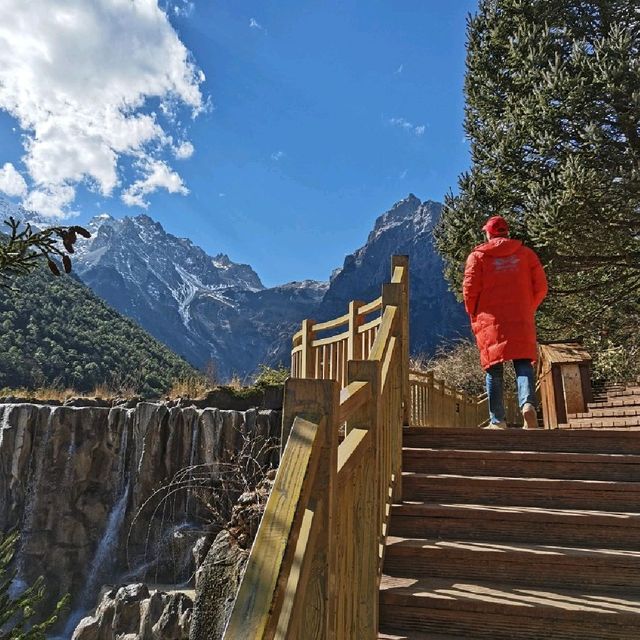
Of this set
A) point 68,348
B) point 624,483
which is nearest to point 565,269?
point 624,483

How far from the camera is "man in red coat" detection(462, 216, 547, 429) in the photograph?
4.59 m

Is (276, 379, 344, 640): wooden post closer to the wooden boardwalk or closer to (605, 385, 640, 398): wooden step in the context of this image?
the wooden boardwalk

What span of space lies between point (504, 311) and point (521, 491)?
1.68 m

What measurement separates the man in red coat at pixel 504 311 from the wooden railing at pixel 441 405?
0.99 m

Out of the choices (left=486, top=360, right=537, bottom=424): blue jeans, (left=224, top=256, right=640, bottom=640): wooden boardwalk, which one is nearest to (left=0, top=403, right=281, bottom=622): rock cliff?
(left=486, top=360, right=537, bottom=424): blue jeans

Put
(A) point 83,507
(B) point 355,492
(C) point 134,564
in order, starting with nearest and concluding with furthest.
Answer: (B) point 355,492 < (C) point 134,564 < (A) point 83,507

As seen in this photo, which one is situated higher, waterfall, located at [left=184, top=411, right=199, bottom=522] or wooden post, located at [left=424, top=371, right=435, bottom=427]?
wooden post, located at [left=424, top=371, right=435, bottom=427]

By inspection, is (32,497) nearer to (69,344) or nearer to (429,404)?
(429,404)

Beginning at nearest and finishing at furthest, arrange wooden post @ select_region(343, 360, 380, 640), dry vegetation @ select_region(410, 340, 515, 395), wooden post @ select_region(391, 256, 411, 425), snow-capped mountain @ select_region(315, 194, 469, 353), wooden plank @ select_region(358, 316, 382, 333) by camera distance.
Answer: wooden post @ select_region(343, 360, 380, 640) < wooden post @ select_region(391, 256, 411, 425) < wooden plank @ select_region(358, 316, 382, 333) < dry vegetation @ select_region(410, 340, 515, 395) < snow-capped mountain @ select_region(315, 194, 469, 353)

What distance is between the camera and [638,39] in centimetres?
821

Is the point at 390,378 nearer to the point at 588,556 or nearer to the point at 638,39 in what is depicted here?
the point at 588,556

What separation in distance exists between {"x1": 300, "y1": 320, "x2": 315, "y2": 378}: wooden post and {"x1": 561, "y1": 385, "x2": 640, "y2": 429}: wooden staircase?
3220 mm

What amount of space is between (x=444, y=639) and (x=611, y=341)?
7807 millimetres

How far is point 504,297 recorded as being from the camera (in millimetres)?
4676
